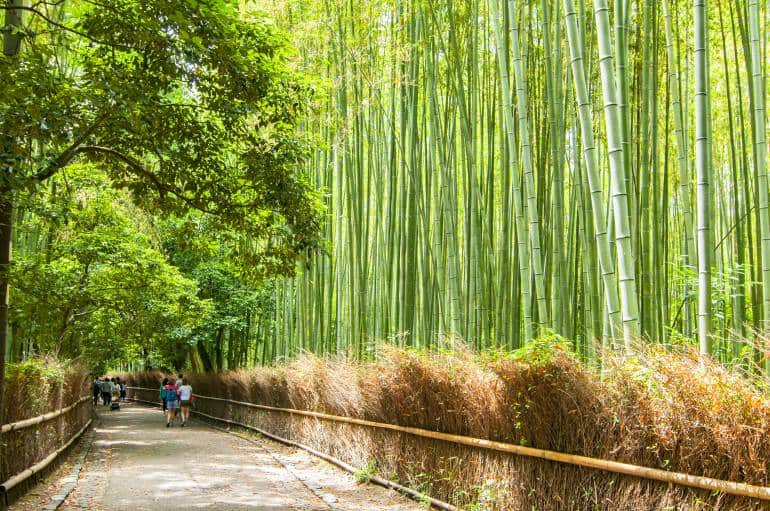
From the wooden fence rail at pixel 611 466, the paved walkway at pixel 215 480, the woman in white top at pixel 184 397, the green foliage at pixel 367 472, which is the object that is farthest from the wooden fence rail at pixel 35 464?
the woman in white top at pixel 184 397

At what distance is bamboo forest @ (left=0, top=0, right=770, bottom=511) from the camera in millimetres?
3979

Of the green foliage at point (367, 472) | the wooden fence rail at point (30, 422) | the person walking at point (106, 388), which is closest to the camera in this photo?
the wooden fence rail at point (30, 422)

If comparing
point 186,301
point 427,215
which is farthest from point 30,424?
point 186,301

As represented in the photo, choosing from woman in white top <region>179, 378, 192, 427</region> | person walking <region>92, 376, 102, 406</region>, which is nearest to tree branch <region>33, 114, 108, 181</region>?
woman in white top <region>179, 378, 192, 427</region>

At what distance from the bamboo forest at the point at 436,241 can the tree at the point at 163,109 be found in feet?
0.08

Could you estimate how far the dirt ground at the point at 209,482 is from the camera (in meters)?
6.20

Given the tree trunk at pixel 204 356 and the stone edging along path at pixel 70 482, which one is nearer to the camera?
the stone edging along path at pixel 70 482

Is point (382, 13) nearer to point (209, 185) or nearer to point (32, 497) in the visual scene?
point (209, 185)

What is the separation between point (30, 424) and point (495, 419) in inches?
169

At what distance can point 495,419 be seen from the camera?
16.2 ft

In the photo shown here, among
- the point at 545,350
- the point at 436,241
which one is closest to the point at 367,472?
the point at 436,241

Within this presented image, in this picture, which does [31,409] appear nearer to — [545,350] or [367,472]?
[367,472]

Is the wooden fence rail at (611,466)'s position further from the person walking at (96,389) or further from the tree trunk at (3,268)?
the person walking at (96,389)

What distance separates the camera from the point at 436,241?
7750 millimetres
